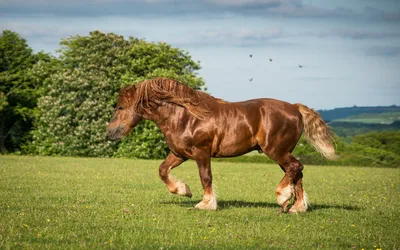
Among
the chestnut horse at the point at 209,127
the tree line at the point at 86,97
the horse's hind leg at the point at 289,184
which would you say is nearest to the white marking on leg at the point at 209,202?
the chestnut horse at the point at 209,127

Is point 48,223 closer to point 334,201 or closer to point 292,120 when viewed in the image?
point 292,120

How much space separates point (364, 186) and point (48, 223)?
15.3 metres

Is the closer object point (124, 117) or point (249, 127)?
point (249, 127)

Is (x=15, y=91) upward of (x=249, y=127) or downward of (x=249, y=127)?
downward

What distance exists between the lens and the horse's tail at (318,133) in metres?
14.0

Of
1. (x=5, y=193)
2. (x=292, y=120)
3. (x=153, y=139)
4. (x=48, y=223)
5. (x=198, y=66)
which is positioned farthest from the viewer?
(x=198, y=66)

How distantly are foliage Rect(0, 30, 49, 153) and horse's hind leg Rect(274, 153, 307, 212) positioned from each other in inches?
1577

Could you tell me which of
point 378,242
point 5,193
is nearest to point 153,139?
point 5,193

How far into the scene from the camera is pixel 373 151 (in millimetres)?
48938

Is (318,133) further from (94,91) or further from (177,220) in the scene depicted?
(94,91)

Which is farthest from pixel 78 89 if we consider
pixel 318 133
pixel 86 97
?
pixel 318 133

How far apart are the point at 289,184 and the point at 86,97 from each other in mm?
38650

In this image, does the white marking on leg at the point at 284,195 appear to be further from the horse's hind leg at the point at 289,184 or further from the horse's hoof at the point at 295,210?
the horse's hoof at the point at 295,210

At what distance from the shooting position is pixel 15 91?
51.4 meters
